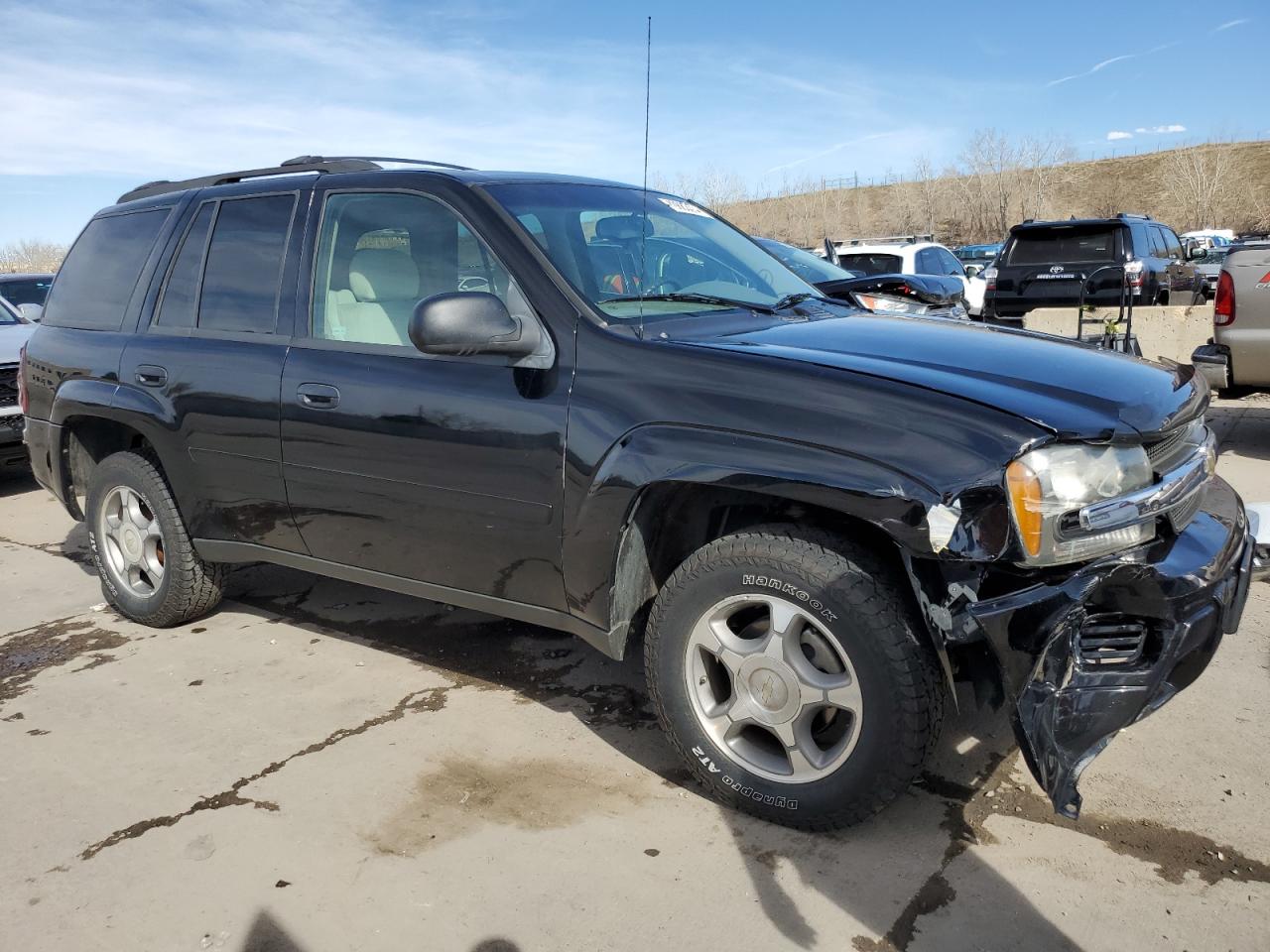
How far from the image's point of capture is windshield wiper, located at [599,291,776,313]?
3.29 m

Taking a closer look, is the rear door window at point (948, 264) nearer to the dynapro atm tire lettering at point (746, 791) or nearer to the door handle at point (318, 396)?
the door handle at point (318, 396)

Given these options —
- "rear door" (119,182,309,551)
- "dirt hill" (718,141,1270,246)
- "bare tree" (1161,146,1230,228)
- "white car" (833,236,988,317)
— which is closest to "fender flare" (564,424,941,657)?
"rear door" (119,182,309,551)

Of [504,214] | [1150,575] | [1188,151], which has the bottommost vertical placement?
[1150,575]

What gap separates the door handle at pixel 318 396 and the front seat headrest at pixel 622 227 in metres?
1.07

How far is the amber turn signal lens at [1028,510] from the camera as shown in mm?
2391

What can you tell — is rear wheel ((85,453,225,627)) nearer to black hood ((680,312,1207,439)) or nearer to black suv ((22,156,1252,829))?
black suv ((22,156,1252,829))

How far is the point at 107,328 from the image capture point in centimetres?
448

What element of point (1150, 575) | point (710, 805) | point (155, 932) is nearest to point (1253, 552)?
point (1150, 575)

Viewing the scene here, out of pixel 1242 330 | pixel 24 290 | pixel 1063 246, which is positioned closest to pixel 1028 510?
pixel 1242 330

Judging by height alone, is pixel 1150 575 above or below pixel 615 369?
below

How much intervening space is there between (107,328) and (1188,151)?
315 ft

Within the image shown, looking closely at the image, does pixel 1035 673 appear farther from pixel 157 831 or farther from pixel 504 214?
pixel 157 831

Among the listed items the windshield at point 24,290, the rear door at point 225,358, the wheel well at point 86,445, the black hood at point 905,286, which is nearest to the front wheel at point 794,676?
the rear door at point 225,358

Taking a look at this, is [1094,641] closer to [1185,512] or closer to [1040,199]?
[1185,512]
